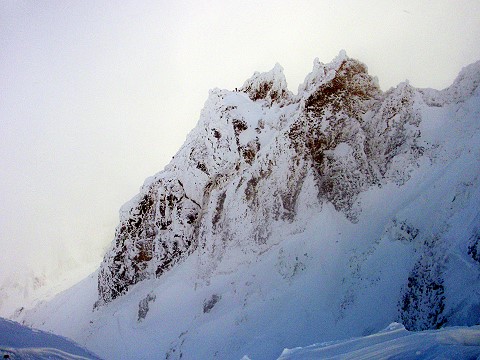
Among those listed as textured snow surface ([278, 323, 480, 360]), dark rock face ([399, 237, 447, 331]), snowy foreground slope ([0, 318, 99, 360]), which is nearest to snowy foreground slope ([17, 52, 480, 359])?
dark rock face ([399, 237, 447, 331])

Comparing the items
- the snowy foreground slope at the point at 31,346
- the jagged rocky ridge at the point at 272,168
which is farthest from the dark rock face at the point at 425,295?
the snowy foreground slope at the point at 31,346

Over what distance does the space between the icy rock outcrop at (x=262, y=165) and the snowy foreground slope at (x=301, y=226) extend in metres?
0.10

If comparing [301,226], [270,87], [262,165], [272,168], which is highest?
[270,87]

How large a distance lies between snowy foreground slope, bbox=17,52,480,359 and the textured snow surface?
5808 millimetres

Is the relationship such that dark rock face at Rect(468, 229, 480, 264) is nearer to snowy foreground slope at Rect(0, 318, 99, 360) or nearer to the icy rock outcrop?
the icy rock outcrop

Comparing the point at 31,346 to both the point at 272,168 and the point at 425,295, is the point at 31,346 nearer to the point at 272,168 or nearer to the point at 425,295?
the point at 425,295

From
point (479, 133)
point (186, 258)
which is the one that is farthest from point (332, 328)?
point (186, 258)

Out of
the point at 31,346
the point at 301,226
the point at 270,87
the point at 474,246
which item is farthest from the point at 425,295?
the point at 270,87

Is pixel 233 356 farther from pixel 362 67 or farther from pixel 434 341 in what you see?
pixel 362 67

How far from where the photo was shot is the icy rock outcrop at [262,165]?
23516 mm

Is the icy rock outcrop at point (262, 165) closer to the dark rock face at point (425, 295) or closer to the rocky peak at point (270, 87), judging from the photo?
the rocky peak at point (270, 87)

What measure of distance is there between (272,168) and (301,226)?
5.11 metres

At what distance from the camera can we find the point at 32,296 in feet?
189

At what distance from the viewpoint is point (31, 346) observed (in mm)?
6441
